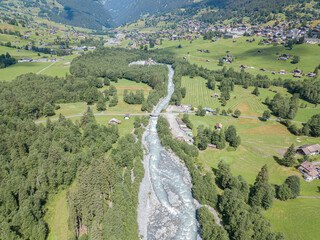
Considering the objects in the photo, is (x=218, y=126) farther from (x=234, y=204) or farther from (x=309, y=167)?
(x=234, y=204)

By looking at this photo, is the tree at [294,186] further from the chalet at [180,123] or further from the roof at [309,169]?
the chalet at [180,123]

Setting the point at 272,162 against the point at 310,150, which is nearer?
the point at 272,162

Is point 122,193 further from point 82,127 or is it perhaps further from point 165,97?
point 165,97

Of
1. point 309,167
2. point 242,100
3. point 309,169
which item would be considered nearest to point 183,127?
point 309,167

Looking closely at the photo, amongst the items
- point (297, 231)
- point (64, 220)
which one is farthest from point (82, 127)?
point (297, 231)

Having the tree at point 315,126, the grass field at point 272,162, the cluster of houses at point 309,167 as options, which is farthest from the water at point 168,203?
the tree at point 315,126
